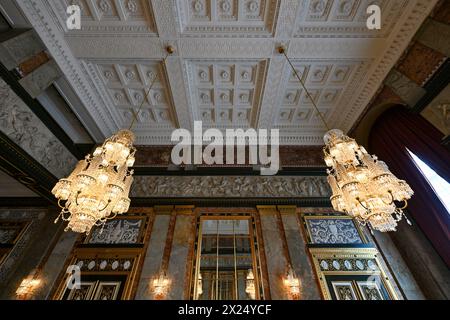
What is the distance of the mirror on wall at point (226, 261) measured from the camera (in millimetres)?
4751

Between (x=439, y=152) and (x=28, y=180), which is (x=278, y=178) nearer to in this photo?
(x=439, y=152)

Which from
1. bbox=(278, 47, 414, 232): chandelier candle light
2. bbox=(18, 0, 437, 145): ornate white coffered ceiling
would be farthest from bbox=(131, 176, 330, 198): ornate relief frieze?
bbox=(278, 47, 414, 232): chandelier candle light

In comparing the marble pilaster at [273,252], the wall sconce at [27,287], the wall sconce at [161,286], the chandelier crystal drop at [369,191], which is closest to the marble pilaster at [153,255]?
the wall sconce at [161,286]

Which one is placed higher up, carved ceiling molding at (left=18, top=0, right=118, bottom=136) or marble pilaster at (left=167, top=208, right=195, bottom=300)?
carved ceiling molding at (left=18, top=0, right=118, bottom=136)

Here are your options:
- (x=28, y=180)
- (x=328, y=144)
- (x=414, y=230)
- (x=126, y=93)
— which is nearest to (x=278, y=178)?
(x=328, y=144)

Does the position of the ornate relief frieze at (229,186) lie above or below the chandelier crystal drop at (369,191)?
above

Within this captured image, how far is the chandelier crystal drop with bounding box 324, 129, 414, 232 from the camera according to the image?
2963mm

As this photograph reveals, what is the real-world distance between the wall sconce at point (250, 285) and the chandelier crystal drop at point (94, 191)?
122 inches

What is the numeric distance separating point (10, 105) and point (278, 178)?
20.2 feet

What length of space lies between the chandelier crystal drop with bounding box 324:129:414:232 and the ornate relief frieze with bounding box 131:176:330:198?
271 centimetres

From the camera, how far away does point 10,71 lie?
163 inches

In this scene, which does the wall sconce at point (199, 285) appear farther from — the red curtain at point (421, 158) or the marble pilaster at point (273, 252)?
the red curtain at point (421, 158)

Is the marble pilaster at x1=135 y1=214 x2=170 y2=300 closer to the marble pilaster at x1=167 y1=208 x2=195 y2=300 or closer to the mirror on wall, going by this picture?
the marble pilaster at x1=167 y1=208 x2=195 y2=300

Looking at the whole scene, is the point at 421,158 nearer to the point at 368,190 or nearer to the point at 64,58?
the point at 368,190
